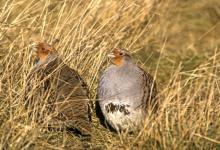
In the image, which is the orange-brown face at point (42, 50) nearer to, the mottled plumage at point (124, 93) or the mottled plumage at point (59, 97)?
the mottled plumage at point (59, 97)

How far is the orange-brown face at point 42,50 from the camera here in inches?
228

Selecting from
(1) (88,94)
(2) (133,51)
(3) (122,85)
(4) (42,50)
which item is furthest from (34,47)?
(2) (133,51)

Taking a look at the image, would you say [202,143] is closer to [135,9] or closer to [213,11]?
[135,9]

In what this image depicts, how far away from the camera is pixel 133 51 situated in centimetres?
666

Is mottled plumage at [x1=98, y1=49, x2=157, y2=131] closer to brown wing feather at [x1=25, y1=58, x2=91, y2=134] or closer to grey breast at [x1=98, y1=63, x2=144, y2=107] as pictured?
grey breast at [x1=98, y1=63, x2=144, y2=107]

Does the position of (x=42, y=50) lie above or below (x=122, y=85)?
above

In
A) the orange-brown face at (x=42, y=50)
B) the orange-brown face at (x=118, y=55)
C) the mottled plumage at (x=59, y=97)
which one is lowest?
the mottled plumage at (x=59, y=97)

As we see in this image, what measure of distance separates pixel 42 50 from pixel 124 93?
33.8 inches

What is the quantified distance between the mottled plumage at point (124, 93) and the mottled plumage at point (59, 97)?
0.49 ft

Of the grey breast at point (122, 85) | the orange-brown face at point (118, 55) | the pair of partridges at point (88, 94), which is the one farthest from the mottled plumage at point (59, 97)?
the orange-brown face at point (118, 55)

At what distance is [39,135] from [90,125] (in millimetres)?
564

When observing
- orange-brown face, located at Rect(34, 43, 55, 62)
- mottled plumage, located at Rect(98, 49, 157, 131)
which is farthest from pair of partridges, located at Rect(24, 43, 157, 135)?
orange-brown face, located at Rect(34, 43, 55, 62)

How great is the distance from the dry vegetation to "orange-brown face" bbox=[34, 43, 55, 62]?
0.08 metres

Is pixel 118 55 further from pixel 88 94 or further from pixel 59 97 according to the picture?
pixel 59 97
